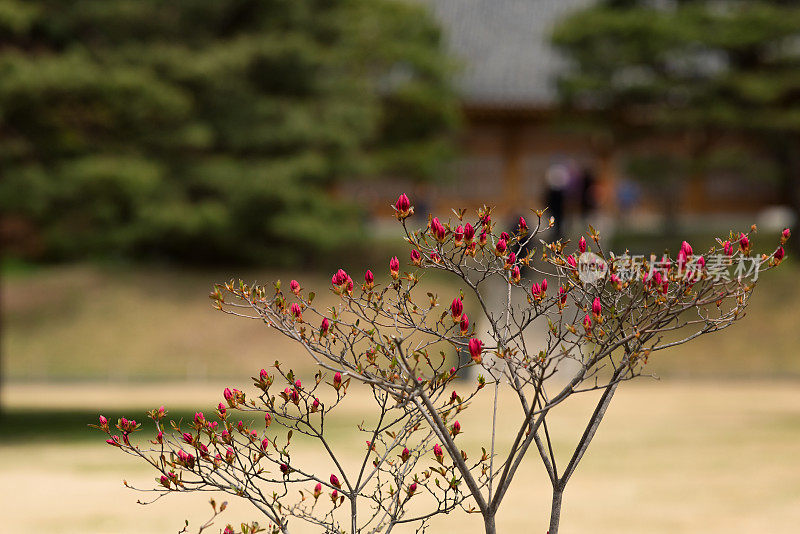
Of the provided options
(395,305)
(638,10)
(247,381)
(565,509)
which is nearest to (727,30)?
(638,10)

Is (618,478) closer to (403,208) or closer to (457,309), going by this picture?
(457,309)

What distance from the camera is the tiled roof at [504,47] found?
26.4 m

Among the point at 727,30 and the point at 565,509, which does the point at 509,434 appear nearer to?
the point at 565,509

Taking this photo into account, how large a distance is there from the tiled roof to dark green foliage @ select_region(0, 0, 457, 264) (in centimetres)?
132

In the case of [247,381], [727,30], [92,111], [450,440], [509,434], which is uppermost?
[727,30]

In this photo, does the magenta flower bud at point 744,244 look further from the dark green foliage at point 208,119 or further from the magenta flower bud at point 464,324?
the dark green foliage at point 208,119

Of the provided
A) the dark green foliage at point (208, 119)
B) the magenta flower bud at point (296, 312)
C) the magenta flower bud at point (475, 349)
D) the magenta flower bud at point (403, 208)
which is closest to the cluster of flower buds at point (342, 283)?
the magenta flower bud at point (296, 312)

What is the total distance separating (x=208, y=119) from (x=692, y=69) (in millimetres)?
8919

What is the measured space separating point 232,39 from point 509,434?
37.8 feet

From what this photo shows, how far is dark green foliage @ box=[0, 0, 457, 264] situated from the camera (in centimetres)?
1661

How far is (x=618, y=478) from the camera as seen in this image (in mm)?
9992

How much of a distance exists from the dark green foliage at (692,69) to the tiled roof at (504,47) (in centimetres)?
246

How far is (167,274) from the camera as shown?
23.0 m

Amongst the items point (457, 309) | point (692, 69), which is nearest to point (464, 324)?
point (457, 309)
